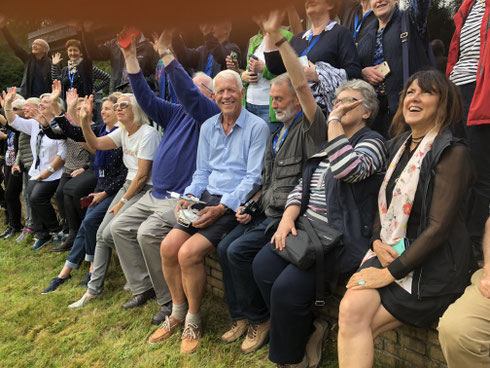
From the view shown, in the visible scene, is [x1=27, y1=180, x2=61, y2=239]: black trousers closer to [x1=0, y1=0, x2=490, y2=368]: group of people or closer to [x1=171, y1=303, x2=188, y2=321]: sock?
[x1=0, y1=0, x2=490, y2=368]: group of people

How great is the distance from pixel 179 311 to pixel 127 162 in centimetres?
178

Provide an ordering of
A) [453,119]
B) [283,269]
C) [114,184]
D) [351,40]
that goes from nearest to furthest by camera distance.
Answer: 1. [453,119]
2. [283,269]
3. [351,40]
4. [114,184]

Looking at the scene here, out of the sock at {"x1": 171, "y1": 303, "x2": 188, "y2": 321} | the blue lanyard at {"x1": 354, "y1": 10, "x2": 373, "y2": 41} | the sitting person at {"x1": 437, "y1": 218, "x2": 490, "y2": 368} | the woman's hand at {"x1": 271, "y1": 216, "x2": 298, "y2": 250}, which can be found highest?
the blue lanyard at {"x1": 354, "y1": 10, "x2": 373, "y2": 41}

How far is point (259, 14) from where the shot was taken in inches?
11.1

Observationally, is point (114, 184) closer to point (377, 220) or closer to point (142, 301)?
point (142, 301)

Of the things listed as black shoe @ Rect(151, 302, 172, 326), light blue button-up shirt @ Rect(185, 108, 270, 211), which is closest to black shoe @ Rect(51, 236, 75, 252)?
black shoe @ Rect(151, 302, 172, 326)

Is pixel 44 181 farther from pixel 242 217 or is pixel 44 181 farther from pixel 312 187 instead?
pixel 312 187

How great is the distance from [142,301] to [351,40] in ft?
8.98

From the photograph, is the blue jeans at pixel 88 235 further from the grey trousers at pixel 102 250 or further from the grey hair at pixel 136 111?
the grey hair at pixel 136 111

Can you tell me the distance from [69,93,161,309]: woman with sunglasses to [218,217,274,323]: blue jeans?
1448 millimetres

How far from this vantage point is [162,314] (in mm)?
3318

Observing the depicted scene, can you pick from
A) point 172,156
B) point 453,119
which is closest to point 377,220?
point 453,119

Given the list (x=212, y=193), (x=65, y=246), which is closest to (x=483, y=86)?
(x=212, y=193)

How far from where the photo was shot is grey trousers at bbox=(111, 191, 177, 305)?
337 centimetres
